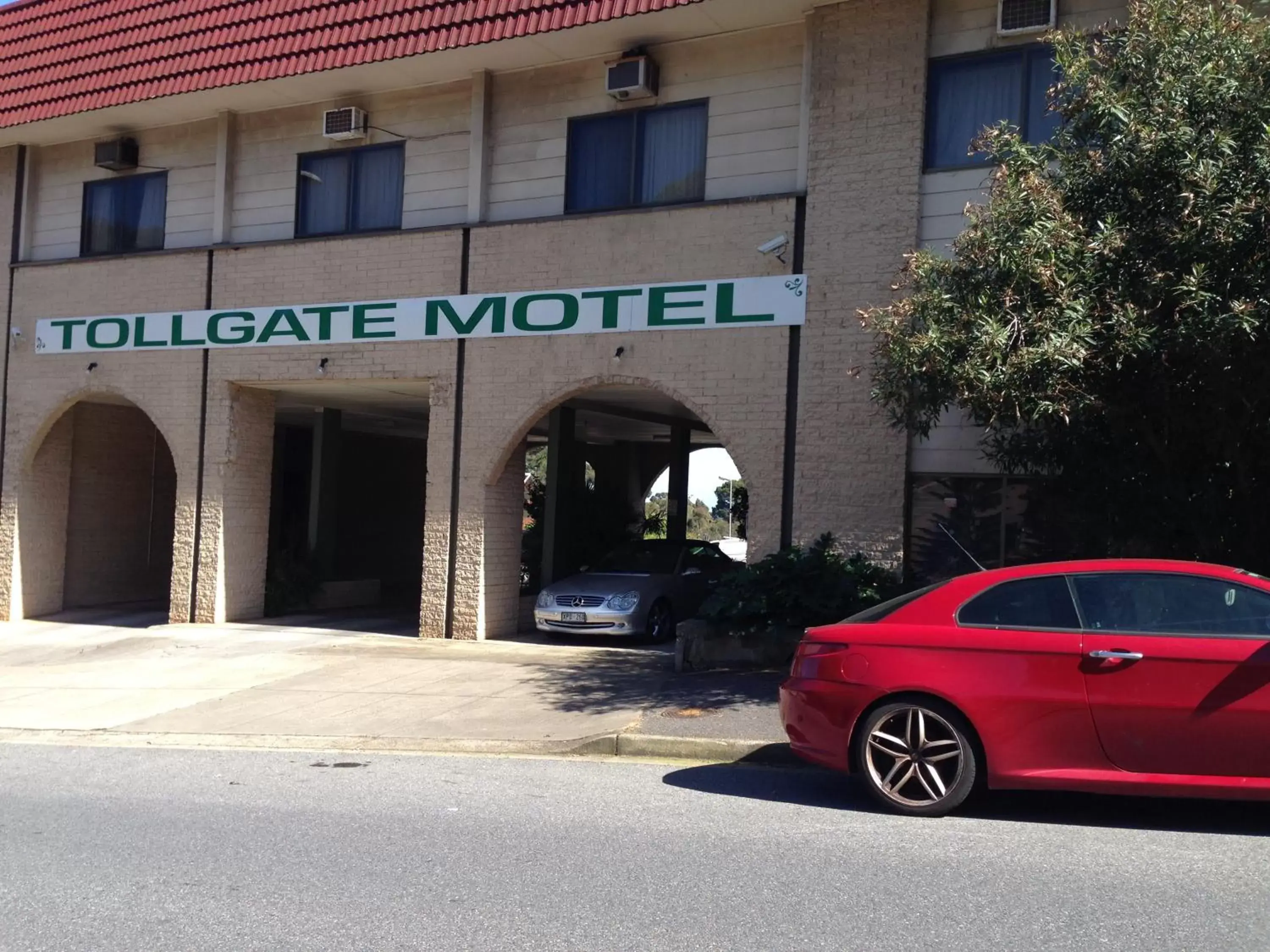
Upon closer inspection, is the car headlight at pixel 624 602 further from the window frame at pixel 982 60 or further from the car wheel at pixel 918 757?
the car wheel at pixel 918 757

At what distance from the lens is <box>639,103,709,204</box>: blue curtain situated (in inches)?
549

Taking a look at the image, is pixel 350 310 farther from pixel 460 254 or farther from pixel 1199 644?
pixel 1199 644

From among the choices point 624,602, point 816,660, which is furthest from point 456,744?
point 624,602

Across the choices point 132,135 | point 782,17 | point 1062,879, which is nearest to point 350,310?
point 132,135

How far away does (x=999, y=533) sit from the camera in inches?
484

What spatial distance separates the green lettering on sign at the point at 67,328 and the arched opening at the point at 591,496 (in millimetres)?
6642

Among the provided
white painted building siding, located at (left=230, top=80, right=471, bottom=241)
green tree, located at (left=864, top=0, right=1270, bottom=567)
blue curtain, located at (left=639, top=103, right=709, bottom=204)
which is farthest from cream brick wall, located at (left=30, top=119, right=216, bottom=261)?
green tree, located at (left=864, top=0, right=1270, bottom=567)

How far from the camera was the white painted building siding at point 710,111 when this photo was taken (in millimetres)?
13484

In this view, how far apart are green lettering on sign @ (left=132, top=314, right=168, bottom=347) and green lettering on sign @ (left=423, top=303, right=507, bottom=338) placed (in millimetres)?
4364

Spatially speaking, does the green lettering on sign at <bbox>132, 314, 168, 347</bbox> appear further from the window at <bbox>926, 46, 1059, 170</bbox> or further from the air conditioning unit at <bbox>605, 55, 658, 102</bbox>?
the window at <bbox>926, 46, 1059, 170</bbox>

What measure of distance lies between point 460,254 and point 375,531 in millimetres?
11155

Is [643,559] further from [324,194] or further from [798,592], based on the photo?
[324,194]

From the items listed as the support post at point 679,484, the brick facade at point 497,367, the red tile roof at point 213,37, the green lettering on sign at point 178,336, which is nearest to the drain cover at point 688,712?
the brick facade at point 497,367

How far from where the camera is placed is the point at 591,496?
19.4 metres
